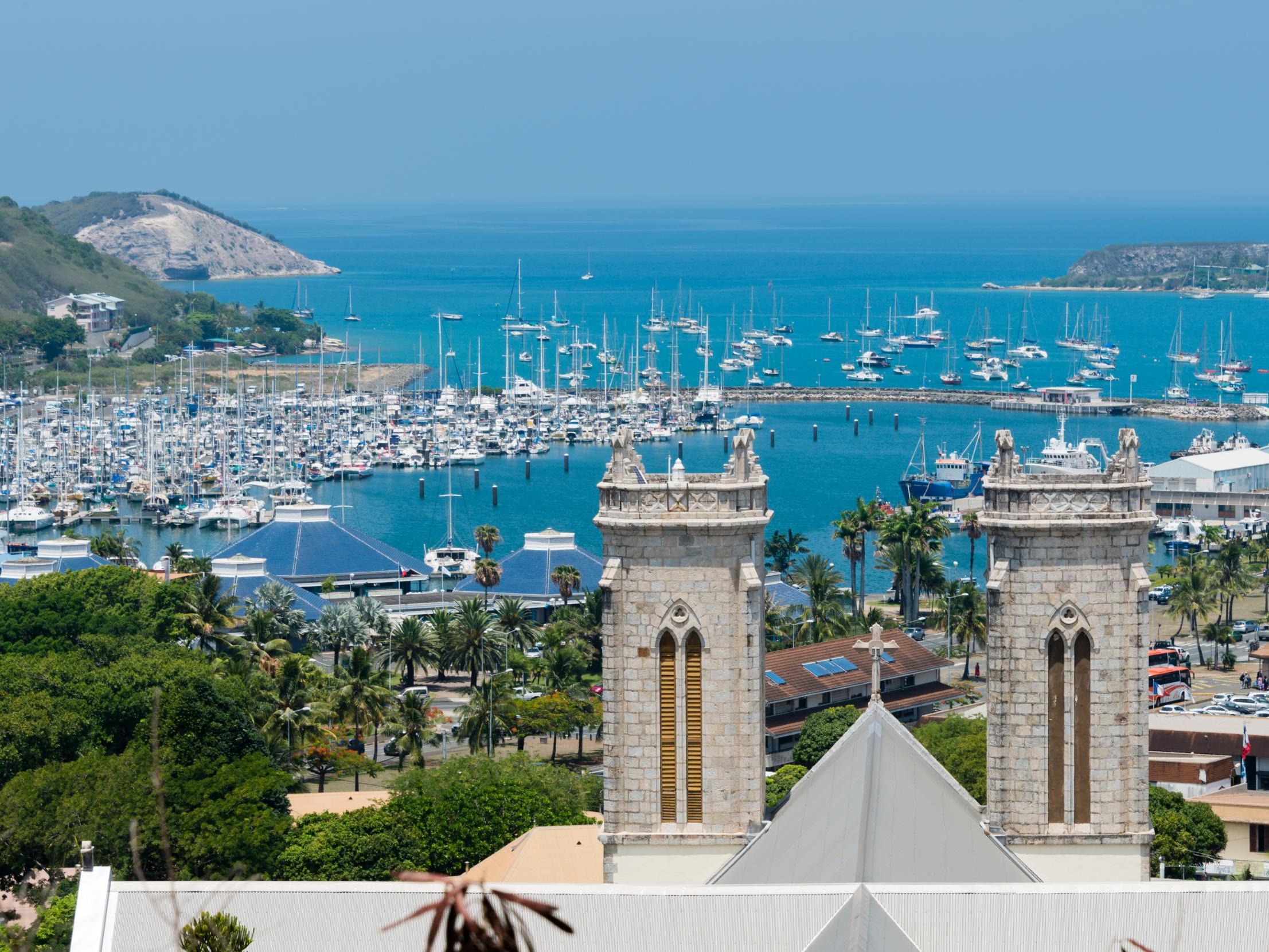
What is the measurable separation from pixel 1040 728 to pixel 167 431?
151221 mm

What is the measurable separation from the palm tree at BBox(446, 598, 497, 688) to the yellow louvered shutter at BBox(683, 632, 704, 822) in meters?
47.8

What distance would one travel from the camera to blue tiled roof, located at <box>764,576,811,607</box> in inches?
3620

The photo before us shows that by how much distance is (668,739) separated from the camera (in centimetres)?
3259

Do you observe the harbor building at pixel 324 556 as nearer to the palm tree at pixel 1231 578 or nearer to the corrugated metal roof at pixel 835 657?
the corrugated metal roof at pixel 835 657

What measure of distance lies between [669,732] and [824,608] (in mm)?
51973

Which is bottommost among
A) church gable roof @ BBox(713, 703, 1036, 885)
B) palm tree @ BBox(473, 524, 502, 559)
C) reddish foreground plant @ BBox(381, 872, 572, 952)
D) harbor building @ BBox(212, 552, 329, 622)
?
harbor building @ BBox(212, 552, 329, 622)

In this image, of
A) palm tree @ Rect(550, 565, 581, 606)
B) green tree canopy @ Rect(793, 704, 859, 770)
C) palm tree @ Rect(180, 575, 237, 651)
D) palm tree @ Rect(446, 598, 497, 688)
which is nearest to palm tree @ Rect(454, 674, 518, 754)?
palm tree @ Rect(446, 598, 497, 688)

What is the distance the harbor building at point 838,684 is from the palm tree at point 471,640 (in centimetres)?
→ 1050

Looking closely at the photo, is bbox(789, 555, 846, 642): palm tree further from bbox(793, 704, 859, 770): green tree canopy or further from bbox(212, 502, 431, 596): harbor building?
bbox(212, 502, 431, 596): harbor building

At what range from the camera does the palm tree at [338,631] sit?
84.8 meters

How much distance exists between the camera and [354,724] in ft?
225

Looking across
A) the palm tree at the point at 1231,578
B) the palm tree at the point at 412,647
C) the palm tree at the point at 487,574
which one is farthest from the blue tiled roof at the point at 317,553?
the palm tree at the point at 1231,578

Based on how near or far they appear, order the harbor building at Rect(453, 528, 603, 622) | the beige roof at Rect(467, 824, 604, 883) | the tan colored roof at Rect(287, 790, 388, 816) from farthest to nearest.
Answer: the harbor building at Rect(453, 528, 603, 622) → the tan colored roof at Rect(287, 790, 388, 816) → the beige roof at Rect(467, 824, 604, 883)

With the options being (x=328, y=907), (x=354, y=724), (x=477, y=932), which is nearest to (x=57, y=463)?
(x=354, y=724)
